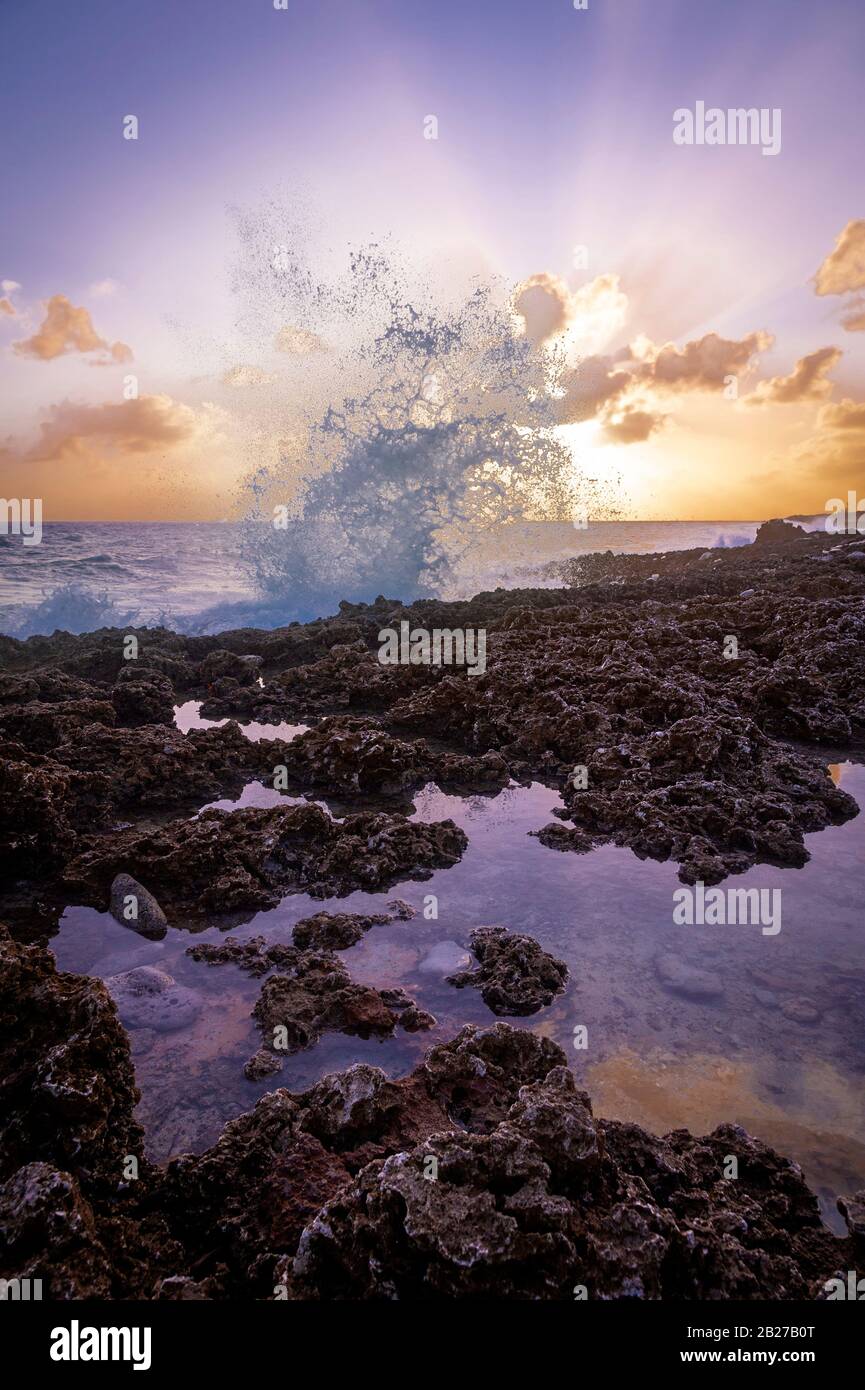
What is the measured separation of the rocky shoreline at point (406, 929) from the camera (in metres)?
2.00

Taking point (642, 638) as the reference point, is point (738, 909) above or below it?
below

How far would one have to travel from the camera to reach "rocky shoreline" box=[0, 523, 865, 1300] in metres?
2.00

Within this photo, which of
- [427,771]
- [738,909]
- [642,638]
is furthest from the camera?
[642,638]

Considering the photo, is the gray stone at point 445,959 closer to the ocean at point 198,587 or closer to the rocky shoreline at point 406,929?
the rocky shoreline at point 406,929

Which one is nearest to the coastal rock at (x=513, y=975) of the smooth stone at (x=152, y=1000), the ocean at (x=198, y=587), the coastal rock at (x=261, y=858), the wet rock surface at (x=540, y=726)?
the coastal rock at (x=261, y=858)

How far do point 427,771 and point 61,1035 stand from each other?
4960 mm

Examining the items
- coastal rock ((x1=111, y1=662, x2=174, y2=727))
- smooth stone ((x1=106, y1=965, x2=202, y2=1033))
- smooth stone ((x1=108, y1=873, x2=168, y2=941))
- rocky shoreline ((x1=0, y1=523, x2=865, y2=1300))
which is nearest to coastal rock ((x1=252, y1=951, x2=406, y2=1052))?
rocky shoreline ((x1=0, y1=523, x2=865, y2=1300))

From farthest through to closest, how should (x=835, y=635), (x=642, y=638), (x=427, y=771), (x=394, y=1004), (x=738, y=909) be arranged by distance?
(x=642, y=638) → (x=835, y=635) → (x=427, y=771) → (x=738, y=909) → (x=394, y=1004)

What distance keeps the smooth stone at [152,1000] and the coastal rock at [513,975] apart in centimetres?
151

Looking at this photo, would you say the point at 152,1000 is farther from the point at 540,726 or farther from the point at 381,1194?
the point at 540,726
